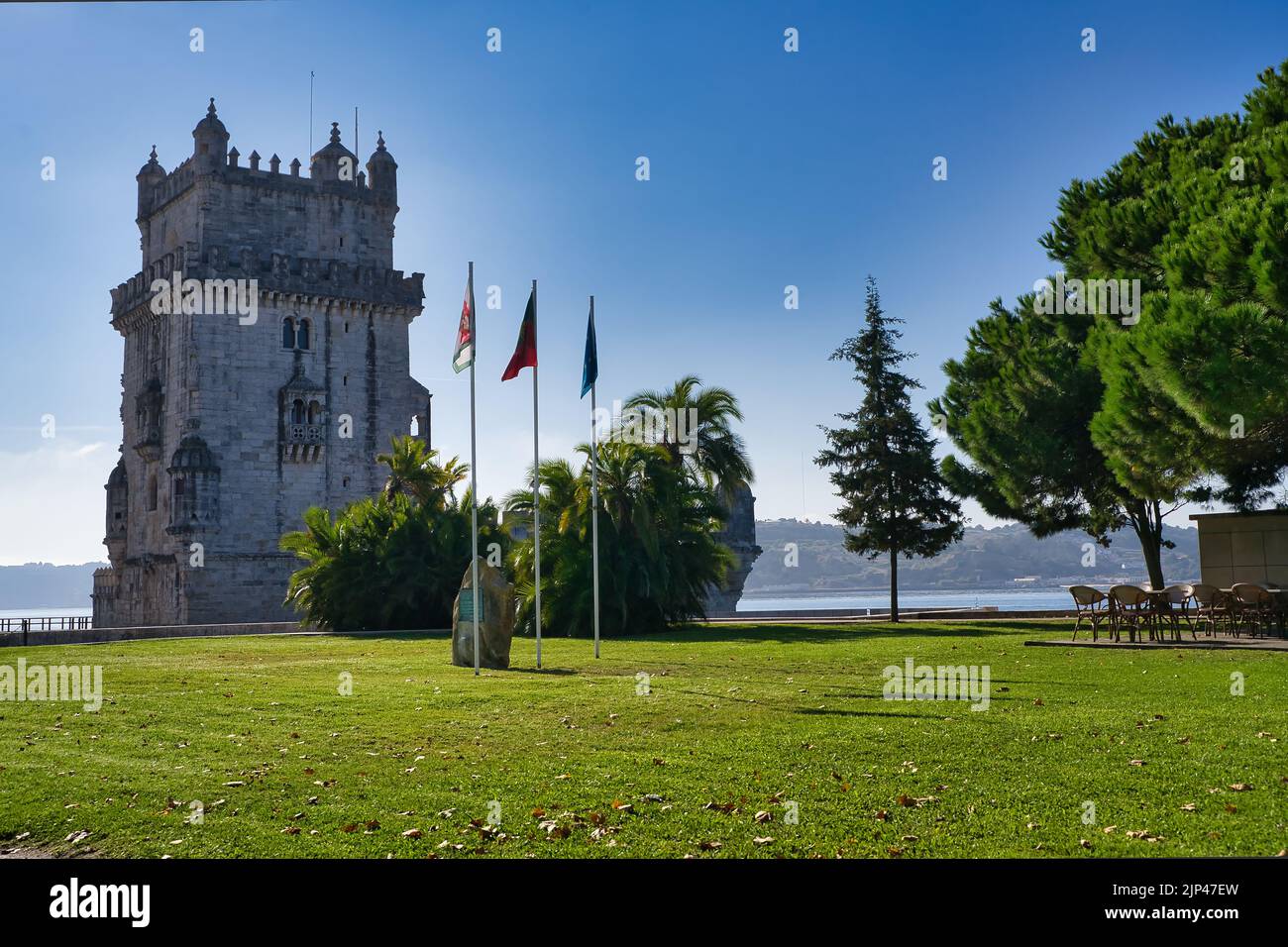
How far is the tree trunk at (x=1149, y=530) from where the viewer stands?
104 feet

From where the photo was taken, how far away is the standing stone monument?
63.2ft

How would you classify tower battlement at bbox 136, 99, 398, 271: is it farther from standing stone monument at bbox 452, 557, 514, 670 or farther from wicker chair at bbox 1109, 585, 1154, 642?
wicker chair at bbox 1109, 585, 1154, 642

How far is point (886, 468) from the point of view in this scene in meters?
36.9

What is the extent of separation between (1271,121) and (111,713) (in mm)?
25985

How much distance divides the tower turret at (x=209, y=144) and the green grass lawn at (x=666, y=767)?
150ft

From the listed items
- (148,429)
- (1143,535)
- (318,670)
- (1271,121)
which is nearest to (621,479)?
(318,670)

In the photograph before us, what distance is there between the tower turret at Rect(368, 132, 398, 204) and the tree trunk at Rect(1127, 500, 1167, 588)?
4295 cm

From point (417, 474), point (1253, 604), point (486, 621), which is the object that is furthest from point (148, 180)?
point (1253, 604)

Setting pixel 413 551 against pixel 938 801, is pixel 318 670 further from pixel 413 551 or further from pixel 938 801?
A: pixel 413 551

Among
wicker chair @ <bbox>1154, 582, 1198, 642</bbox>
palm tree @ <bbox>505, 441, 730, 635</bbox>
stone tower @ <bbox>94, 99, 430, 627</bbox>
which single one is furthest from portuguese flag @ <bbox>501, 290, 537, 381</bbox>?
stone tower @ <bbox>94, 99, 430, 627</bbox>

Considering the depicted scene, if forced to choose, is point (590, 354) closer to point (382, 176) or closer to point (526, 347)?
point (526, 347)

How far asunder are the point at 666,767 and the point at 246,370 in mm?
51267
